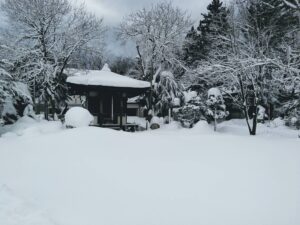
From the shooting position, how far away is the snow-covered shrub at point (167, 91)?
1168 inches

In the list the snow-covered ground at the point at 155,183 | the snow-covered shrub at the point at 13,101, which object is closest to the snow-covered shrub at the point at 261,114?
the snow-covered shrub at the point at 13,101

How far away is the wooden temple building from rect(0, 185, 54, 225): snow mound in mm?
14912

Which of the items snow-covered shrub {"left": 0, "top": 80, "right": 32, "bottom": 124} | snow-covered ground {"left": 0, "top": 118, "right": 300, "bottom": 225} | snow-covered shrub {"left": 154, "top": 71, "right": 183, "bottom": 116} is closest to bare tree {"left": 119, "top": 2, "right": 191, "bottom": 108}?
snow-covered shrub {"left": 154, "top": 71, "right": 183, "bottom": 116}

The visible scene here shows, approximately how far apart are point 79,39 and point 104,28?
2871 mm

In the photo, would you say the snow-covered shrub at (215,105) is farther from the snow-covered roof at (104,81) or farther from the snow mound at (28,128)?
the snow mound at (28,128)

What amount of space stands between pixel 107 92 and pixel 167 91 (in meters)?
8.93

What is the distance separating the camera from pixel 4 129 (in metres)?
18.9

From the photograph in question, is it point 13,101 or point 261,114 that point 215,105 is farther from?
point 13,101

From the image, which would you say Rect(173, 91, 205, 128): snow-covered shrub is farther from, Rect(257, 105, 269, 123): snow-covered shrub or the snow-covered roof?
Rect(257, 105, 269, 123): snow-covered shrub

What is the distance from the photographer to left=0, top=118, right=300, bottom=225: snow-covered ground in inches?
206

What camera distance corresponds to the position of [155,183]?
6.52 metres

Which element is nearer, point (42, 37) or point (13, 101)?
point (13, 101)

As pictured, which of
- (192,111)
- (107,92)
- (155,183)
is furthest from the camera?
(192,111)

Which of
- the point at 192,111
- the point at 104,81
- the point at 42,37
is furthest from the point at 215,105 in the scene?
the point at 42,37
